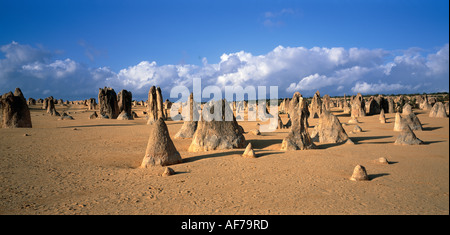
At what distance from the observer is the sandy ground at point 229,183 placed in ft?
14.8

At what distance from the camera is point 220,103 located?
11.2 metres

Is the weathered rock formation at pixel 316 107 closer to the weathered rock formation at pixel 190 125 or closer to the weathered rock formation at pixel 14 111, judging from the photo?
the weathered rock formation at pixel 190 125

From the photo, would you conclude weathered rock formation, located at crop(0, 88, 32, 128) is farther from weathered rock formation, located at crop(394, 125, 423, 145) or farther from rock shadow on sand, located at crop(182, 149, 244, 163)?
weathered rock formation, located at crop(394, 125, 423, 145)

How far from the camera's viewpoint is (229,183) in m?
6.01

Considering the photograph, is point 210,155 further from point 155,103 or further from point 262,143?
point 155,103

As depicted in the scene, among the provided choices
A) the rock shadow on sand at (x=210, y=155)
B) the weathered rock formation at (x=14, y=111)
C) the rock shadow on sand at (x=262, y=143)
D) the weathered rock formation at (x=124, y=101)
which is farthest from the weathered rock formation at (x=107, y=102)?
the rock shadow on sand at (x=210, y=155)

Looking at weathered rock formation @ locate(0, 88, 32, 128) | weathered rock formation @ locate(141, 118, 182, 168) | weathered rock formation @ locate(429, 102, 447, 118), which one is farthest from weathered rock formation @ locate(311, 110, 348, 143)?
weathered rock formation @ locate(0, 88, 32, 128)

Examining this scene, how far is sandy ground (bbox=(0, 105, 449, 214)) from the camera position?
4.50 metres

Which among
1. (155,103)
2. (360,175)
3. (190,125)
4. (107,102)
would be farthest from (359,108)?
(107,102)

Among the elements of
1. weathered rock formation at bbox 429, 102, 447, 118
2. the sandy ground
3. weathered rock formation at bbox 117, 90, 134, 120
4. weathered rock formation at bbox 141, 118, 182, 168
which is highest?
weathered rock formation at bbox 117, 90, 134, 120
